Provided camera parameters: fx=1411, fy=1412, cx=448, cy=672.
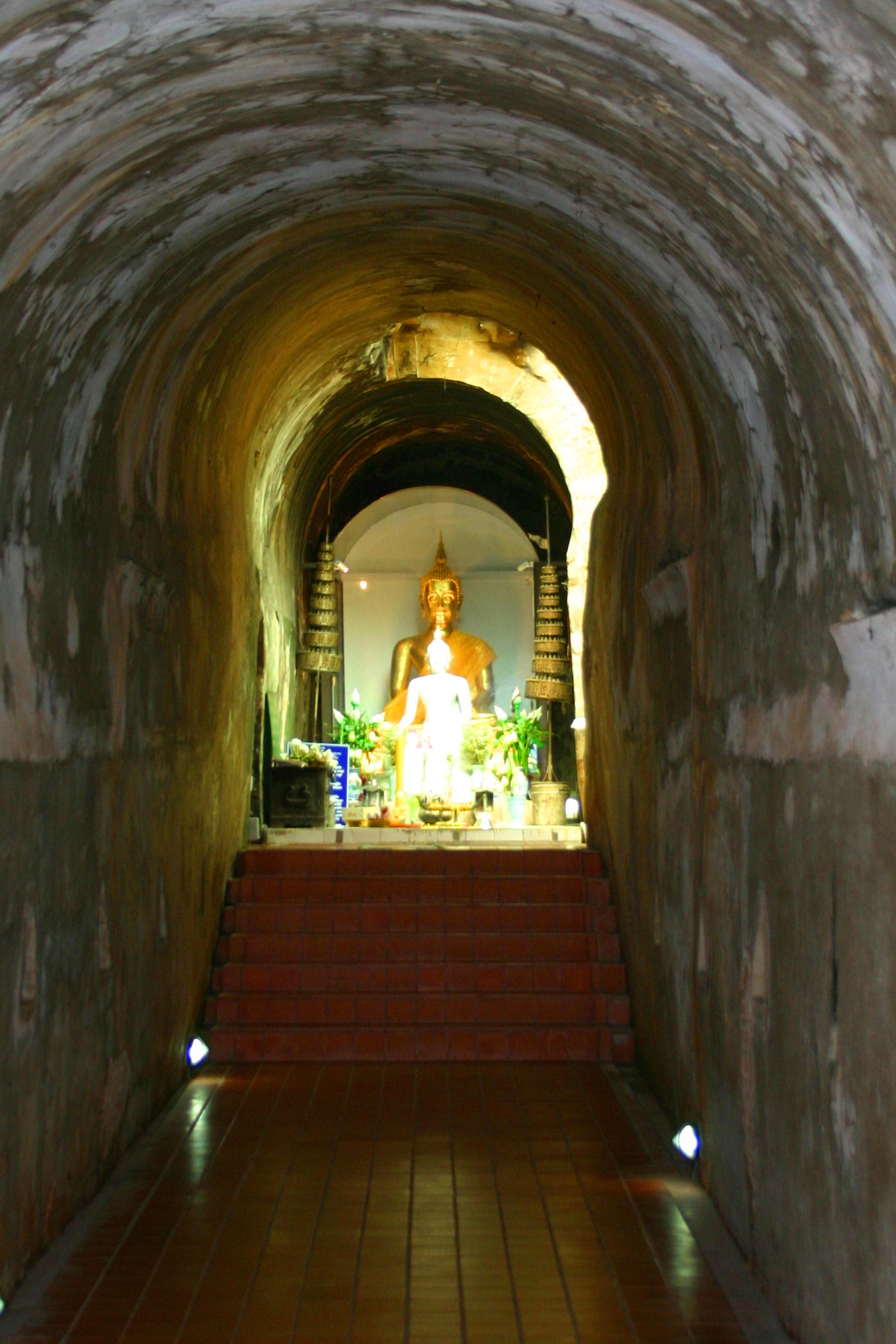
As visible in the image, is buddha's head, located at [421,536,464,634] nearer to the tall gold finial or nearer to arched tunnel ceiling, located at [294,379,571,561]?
the tall gold finial

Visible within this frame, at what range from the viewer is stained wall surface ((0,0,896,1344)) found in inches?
122

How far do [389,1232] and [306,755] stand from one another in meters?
5.92

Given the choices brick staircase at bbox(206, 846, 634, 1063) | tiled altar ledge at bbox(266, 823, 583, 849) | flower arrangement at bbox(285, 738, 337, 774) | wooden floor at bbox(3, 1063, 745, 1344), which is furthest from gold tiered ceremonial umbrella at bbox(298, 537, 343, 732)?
wooden floor at bbox(3, 1063, 745, 1344)

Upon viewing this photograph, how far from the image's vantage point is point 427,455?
1486 cm

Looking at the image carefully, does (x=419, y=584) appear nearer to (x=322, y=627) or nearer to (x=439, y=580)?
(x=439, y=580)

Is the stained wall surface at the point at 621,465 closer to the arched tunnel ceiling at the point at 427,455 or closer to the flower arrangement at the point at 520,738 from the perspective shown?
the arched tunnel ceiling at the point at 427,455

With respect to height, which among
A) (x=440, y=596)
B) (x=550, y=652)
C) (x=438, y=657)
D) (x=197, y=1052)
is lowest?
(x=197, y=1052)

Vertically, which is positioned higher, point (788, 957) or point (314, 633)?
point (314, 633)

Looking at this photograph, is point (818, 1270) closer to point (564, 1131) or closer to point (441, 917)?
point (564, 1131)

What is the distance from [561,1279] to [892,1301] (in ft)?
4.94

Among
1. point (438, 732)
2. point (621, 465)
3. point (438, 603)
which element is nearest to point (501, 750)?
point (438, 732)

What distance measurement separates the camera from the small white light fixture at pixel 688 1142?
515 centimetres

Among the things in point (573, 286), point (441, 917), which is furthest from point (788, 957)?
point (441, 917)

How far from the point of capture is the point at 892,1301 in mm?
2932
